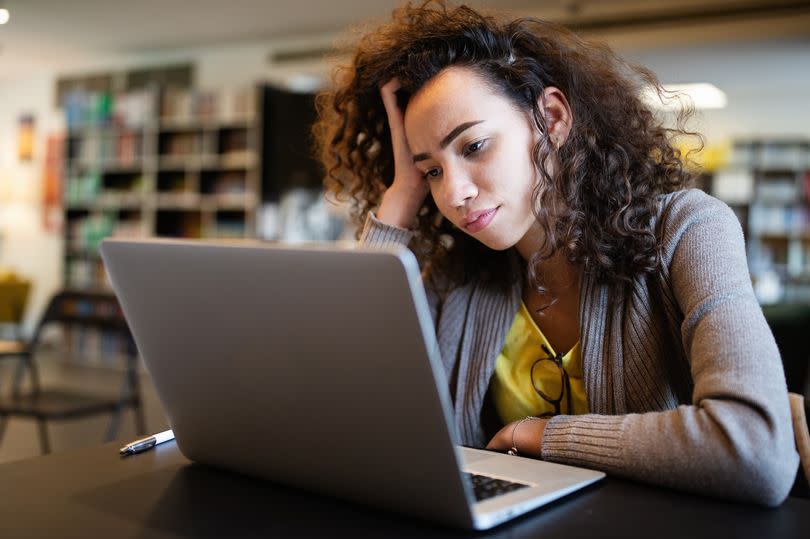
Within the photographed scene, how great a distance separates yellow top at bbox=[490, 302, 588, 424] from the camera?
4.25 ft

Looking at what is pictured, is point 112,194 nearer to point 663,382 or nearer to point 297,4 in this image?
point 297,4

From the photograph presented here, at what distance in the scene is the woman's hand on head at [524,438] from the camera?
3.36 ft

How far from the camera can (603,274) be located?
1.25 m

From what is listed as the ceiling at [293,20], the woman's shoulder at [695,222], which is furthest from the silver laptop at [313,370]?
the ceiling at [293,20]

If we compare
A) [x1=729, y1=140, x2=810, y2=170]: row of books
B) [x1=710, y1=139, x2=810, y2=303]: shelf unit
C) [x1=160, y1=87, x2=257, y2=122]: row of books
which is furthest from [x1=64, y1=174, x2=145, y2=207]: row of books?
[x1=729, y1=140, x2=810, y2=170]: row of books

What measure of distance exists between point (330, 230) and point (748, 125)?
219 inches

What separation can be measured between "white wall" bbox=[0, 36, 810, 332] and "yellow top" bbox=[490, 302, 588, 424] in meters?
5.84

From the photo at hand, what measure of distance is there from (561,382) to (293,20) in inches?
236

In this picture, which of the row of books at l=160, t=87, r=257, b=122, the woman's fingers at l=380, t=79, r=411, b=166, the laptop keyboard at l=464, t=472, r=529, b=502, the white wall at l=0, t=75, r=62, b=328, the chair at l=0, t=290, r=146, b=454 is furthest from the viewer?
the white wall at l=0, t=75, r=62, b=328

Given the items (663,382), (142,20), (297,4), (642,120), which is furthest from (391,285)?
(142,20)

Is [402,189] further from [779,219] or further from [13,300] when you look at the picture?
[779,219]

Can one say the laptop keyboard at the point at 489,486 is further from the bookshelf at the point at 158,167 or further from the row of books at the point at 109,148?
the row of books at the point at 109,148

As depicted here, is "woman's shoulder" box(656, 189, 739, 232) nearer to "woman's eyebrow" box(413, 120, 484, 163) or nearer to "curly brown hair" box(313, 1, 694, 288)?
"curly brown hair" box(313, 1, 694, 288)

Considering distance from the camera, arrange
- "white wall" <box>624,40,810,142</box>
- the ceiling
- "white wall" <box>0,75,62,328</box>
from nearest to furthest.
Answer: the ceiling, "white wall" <box>624,40,810,142</box>, "white wall" <box>0,75,62,328</box>
